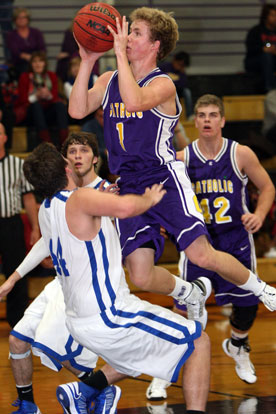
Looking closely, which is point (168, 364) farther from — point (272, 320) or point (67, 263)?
point (272, 320)

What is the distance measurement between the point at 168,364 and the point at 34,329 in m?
1.00

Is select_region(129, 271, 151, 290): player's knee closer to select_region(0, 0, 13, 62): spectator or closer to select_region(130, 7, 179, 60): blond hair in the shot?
select_region(130, 7, 179, 60): blond hair

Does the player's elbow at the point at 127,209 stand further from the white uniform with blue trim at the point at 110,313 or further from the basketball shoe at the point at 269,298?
the basketball shoe at the point at 269,298

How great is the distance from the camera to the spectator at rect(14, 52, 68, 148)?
27.5ft

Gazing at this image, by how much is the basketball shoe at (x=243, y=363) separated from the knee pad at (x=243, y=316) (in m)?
0.12

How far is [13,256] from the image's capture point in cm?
607

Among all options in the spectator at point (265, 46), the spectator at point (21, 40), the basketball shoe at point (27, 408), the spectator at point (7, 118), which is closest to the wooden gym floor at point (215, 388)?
the basketball shoe at point (27, 408)

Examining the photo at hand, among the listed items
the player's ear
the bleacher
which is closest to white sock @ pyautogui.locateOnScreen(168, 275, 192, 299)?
the player's ear

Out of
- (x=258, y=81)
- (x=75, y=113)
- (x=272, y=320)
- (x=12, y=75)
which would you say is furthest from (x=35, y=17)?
(x=75, y=113)

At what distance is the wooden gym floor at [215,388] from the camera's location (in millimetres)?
4453

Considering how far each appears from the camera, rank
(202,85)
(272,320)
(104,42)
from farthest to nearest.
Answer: (202,85), (272,320), (104,42)

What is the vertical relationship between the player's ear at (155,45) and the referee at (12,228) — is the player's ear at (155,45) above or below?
above

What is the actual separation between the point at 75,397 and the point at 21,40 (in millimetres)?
6094

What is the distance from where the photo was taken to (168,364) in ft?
12.0
